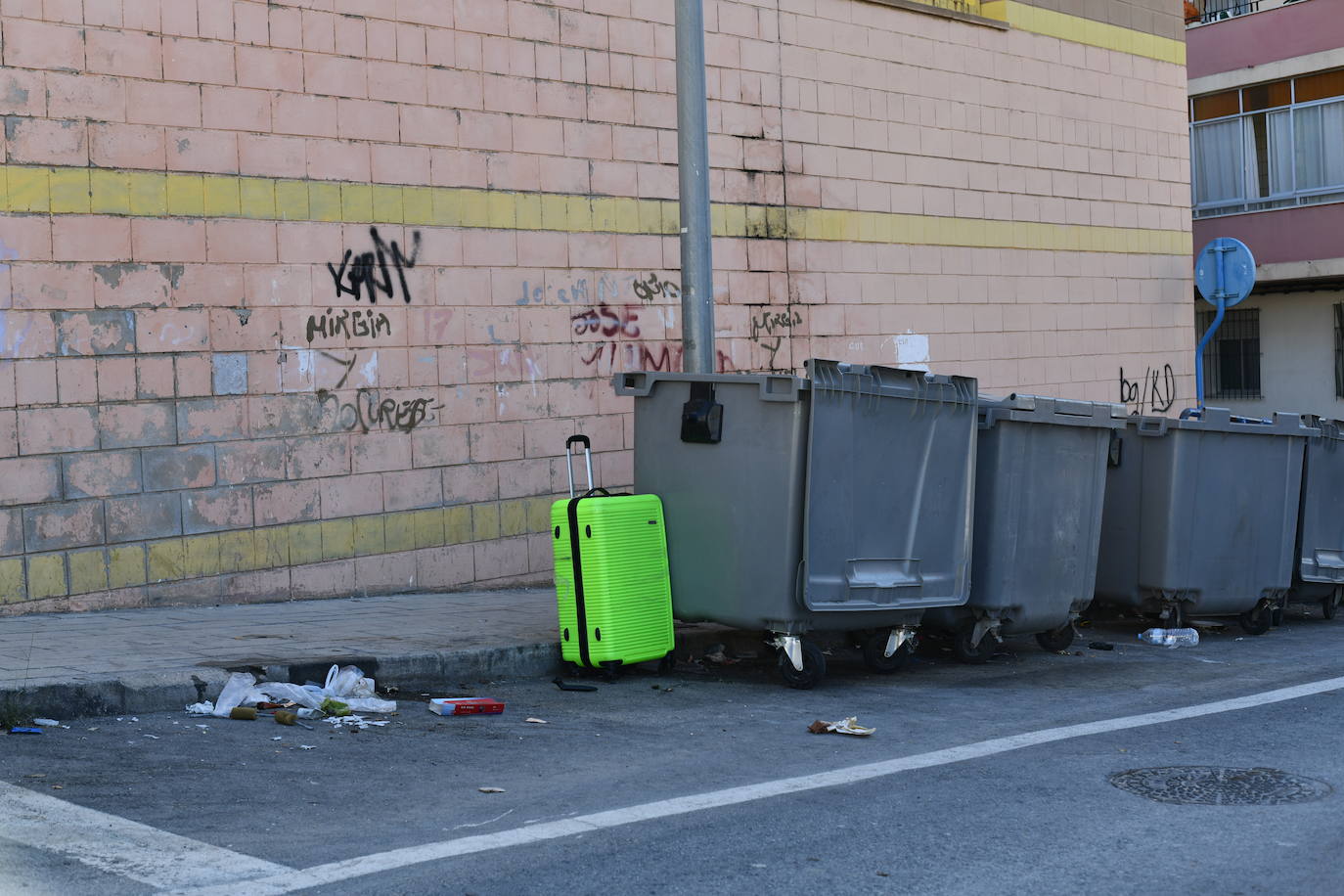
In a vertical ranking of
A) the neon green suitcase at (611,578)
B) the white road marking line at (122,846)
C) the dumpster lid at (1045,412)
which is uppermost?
the dumpster lid at (1045,412)

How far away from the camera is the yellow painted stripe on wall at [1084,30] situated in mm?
15195

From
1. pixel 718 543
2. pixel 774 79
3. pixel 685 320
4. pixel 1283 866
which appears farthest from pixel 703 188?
pixel 1283 866

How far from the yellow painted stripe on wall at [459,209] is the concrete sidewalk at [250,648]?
8.16ft

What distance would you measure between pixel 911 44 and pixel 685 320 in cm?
619

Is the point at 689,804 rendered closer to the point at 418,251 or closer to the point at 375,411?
the point at 375,411

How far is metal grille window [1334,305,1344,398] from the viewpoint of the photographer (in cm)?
2431

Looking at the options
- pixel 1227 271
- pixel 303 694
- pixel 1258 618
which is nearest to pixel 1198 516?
pixel 1258 618

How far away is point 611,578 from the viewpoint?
793 centimetres

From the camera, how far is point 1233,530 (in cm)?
1034

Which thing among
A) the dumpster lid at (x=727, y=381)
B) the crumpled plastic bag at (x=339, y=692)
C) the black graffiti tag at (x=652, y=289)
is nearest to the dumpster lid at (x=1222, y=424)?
the dumpster lid at (x=727, y=381)

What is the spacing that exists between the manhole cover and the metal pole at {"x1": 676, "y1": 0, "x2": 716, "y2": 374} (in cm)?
404

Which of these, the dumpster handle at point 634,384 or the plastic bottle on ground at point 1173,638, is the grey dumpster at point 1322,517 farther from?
the dumpster handle at point 634,384

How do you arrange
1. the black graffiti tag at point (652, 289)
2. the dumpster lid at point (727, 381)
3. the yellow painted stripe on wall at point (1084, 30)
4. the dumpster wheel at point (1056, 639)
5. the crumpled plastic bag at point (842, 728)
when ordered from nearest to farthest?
the crumpled plastic bag at point (842, 728), the dumpster lid at point (727, 381), the dumpster wheel at point (1056, 639), the black graffiti tag at point (652, 289), the yellow painted stripe on wall at point (1084, 30)

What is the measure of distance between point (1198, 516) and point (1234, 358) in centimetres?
1724
